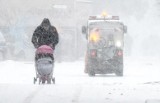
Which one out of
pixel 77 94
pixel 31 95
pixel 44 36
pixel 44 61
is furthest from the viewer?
pixel 44 36

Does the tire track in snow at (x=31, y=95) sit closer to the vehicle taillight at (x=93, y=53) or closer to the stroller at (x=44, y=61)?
the stroller at (x=44, y=61)

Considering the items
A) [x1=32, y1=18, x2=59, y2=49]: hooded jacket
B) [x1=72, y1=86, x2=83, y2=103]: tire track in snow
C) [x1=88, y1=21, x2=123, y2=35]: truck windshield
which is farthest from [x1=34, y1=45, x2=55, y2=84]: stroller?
[x1=88, y1=21, x2=123, y2=35]: truck windshield

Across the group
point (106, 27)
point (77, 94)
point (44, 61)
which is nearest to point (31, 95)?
point (77, 94)

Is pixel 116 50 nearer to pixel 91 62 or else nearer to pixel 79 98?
pixel 91 62

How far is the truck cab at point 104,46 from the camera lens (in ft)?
101

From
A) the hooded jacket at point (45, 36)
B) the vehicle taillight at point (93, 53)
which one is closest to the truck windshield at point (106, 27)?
the vehicle taillight at point (93, 53)

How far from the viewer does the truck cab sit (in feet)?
101

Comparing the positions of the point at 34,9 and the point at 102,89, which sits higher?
the point at 34,9

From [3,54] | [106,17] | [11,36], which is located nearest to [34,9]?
[11,36]

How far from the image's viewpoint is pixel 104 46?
31156mm

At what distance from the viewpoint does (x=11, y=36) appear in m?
55.2

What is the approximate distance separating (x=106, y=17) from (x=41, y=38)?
1517 centimetres

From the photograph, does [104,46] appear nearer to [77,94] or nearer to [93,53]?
[93,53]

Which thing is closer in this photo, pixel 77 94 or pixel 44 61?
A: pixel 77 94
